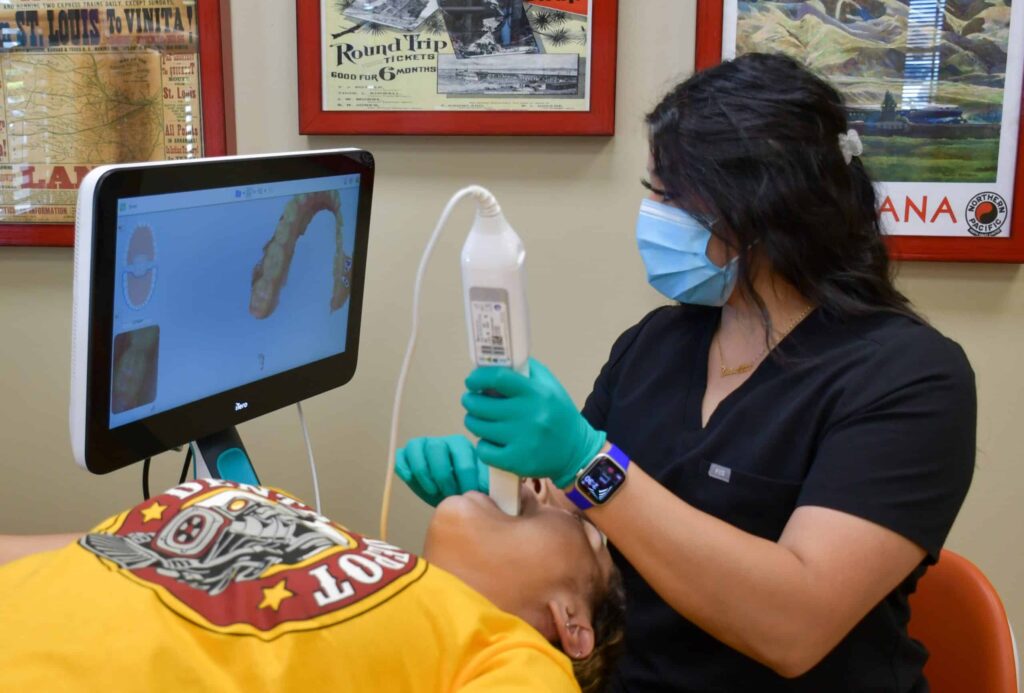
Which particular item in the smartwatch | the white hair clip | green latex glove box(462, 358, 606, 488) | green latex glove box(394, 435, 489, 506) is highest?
the white hair clip

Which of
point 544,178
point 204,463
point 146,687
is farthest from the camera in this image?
point 544,178

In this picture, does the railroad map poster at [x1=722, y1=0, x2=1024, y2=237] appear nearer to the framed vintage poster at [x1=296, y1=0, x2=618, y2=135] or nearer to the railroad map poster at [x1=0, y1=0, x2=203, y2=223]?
the framed vintage poster at [x1=296, y1=0, x2=618, y2=135]

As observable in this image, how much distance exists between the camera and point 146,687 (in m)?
0.70

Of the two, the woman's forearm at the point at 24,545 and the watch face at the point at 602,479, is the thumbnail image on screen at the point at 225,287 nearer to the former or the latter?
the woman's forearm at the point at 24,545

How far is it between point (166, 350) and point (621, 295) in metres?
0.96

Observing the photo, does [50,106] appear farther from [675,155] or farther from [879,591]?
[879,591]

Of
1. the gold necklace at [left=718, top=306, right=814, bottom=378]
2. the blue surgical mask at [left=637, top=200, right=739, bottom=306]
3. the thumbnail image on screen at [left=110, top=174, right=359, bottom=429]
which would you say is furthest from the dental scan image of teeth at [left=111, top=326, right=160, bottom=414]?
the gold necklace at [left=718, top=306, right=814, bottom=378]

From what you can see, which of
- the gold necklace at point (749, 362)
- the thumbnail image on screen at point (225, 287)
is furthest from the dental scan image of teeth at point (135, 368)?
the gold necklace at point (749, 362)

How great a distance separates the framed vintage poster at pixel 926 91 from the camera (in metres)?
1.66

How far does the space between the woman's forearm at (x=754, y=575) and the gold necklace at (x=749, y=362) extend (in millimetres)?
277

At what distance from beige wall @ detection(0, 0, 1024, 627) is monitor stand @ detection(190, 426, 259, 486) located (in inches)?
26.9

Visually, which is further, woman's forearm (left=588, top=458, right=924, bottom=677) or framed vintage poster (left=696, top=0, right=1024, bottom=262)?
framed vintage poster (left=696, top=0, right=1024, bottom=262)

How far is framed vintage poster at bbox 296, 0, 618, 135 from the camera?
1.73 metres

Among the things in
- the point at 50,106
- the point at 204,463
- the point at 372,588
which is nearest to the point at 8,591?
the point at 372,588
